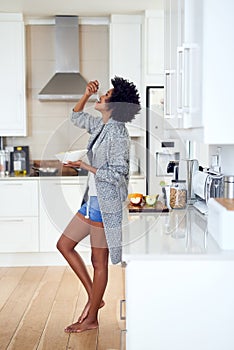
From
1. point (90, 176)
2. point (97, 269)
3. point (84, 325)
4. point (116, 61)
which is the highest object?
point (116, 61)

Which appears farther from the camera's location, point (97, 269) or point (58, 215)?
point (58, 215)

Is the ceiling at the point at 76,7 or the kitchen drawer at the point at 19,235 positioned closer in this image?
the ceiling at the point at 76,7

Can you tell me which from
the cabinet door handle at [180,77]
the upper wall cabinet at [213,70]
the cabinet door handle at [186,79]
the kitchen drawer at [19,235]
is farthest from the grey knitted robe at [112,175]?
the kitchen drawer at [19,235]

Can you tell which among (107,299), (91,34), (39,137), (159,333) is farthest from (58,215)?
(159,333)

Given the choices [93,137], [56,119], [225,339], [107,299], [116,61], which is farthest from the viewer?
[56,119]

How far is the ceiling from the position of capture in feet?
16.0

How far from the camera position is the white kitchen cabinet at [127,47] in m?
5.40

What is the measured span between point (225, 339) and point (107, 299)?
232cm

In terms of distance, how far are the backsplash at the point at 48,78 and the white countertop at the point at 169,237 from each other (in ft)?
8.91

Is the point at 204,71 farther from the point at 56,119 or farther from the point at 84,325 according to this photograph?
the point at 56,119

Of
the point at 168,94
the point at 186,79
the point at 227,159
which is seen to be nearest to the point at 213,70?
the point at 186,79

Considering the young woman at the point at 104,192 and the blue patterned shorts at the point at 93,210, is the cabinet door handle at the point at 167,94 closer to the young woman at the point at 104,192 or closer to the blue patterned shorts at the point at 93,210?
the young woman at the point at 104,192

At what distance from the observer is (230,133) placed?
Answer: 2.09 metres

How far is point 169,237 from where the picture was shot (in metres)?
2.48
